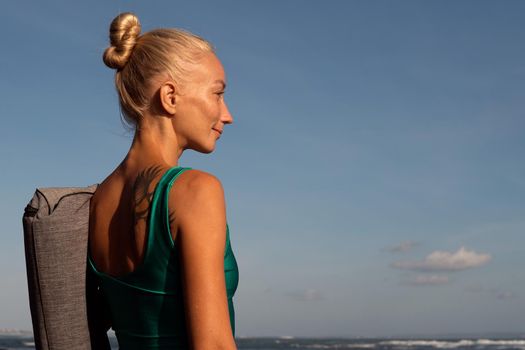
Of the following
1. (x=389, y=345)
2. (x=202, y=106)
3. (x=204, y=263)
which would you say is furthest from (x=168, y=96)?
(x=389, y=345)

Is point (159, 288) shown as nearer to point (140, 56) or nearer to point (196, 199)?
point (196, 199)

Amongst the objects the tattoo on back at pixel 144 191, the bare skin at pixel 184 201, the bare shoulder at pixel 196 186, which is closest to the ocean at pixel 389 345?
the bare skin at pixel 184 201

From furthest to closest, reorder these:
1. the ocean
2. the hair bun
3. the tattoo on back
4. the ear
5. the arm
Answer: the ocean, the hair bun, the ear, the tattoo on back, the arm

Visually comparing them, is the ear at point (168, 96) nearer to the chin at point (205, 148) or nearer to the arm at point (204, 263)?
the chin at point (205, 148)

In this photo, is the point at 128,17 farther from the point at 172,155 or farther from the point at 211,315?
the point at 211,315

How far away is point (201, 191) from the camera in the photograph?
161 cm

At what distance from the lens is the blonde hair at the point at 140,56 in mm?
1825

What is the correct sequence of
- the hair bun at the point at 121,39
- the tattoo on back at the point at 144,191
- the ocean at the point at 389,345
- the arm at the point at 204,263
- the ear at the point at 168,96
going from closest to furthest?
the arm at the point at 204,263, the tattoo on back at the point at 144,191, the ear at the point at 168,96, the hair bun at the point at 121,39, the ocean at the point at 389,345

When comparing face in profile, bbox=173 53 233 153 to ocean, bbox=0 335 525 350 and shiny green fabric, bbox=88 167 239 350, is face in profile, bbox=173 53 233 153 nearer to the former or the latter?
shiny green fabric, bbox=88 167 239 350

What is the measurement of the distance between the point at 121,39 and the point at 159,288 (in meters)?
0.71

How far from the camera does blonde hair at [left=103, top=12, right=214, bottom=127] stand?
183 cm

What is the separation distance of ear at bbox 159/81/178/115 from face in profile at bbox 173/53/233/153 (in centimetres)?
1

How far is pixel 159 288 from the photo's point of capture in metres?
1.68

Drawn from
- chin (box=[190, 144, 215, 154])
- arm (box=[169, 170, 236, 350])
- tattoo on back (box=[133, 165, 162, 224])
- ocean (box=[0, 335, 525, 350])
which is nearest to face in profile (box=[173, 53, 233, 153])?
chin (box=[190, 144, 215, 154])
